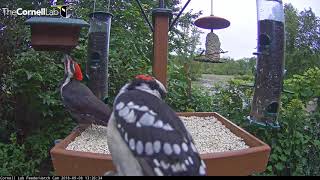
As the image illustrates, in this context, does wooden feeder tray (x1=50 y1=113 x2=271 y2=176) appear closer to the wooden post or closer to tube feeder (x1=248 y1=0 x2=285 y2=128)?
tube feeder (x1=248 y1=0 x2=285 y2=128)

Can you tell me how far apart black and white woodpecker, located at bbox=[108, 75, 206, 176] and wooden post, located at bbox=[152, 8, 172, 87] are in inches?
58.0

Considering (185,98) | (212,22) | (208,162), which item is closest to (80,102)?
(208,162)

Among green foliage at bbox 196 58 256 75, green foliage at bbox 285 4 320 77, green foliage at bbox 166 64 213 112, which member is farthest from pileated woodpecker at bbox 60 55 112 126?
green foliage at bbox 285 4 320 77

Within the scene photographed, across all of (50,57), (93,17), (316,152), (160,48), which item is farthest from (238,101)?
(50,57)

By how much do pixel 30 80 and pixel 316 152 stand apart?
279 centimetres

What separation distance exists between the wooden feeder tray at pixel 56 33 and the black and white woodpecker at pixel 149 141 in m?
1.43

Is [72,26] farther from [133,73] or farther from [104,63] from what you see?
[133,73]

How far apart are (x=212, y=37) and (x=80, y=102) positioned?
6.90ft

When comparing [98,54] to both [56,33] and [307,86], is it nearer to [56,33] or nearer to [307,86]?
[56,33]

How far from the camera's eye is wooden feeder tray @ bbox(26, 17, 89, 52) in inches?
112

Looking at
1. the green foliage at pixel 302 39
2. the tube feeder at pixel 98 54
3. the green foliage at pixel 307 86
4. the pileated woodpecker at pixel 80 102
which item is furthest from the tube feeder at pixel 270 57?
the green foliage at pixel 302 39

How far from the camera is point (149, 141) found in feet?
4.65

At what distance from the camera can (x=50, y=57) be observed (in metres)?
3.86

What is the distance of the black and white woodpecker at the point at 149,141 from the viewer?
1.40 meters
